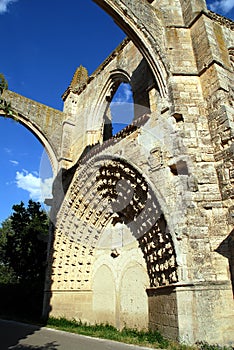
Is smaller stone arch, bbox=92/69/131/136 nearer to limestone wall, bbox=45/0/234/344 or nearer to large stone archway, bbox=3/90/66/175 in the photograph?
limestone wall, bbox=45/0/234/344

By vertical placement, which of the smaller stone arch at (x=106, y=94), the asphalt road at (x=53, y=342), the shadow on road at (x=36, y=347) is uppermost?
the smaller stone arch at (x=106, y=94)

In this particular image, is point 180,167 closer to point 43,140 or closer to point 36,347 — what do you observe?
point 36,347

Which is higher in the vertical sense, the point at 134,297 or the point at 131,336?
the point at 134,297

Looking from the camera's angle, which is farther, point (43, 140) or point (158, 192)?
point (43, 140)

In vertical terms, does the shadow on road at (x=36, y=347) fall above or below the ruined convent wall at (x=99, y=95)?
below

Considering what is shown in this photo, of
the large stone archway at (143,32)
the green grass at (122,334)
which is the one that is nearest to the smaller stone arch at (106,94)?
the large stone archway at (143,32)

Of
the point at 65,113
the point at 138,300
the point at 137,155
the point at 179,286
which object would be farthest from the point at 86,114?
the point at 179,286

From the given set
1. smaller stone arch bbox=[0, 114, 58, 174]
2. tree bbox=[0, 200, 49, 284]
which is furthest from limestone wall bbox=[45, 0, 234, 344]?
tree bbox=[0, 200, 49, 284]

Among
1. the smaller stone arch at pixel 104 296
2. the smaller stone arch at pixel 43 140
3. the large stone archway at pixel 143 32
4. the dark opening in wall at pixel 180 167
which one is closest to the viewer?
the dark opening in wall at pixel 180 167

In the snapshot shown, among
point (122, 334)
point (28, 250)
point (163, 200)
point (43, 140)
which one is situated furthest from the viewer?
point (28, 250)

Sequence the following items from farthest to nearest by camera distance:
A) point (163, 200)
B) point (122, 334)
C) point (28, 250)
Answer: point (28, 250), point (122, 334), point (163, 200)

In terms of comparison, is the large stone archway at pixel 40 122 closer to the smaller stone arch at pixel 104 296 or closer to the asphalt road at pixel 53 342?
the smaller stone arch at pixel 104 296

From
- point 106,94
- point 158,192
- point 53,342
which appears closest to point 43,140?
point 106,94

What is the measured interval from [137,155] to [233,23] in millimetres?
3986
